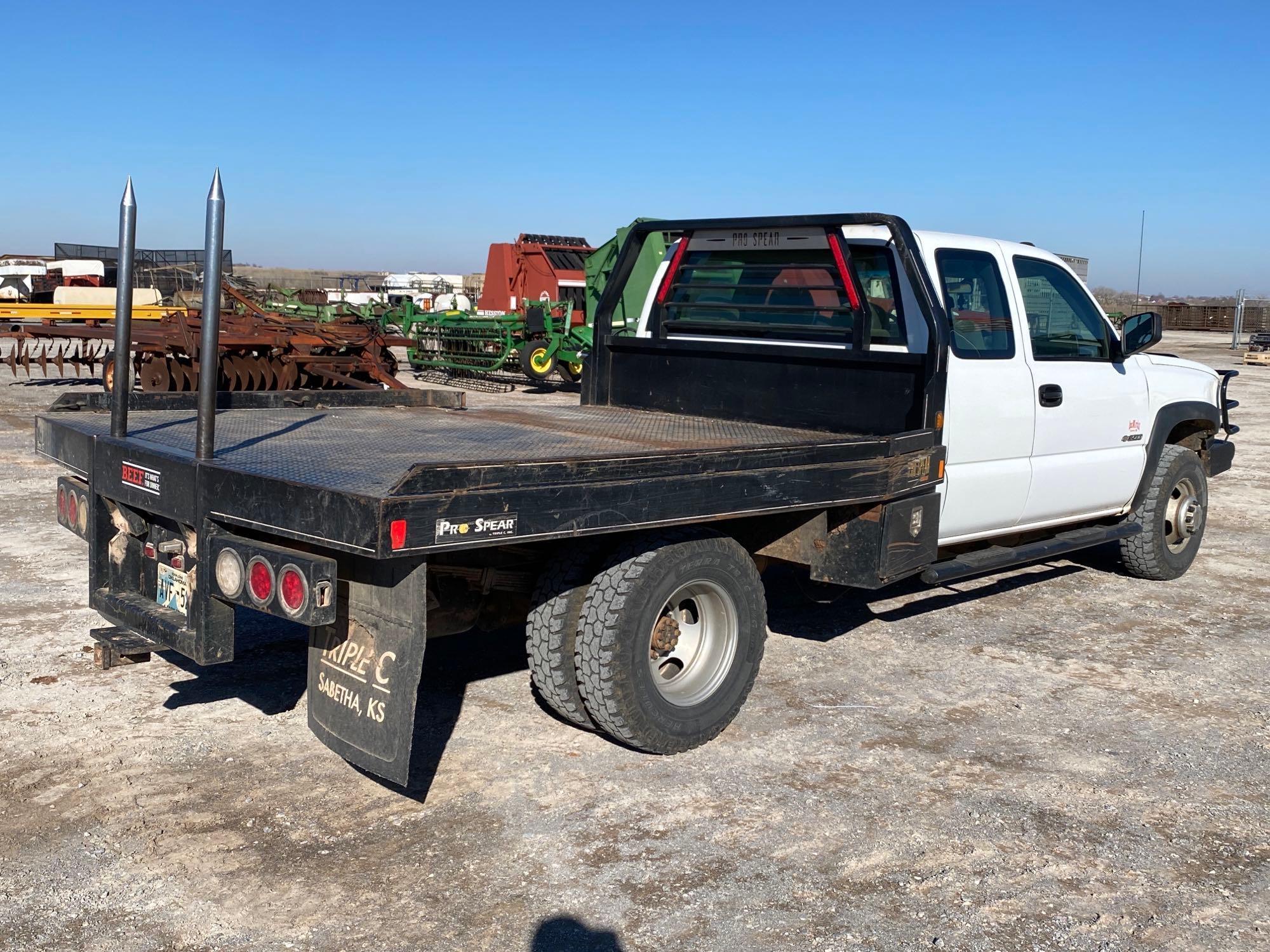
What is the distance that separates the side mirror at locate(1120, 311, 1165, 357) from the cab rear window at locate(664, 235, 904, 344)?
5.31 feet

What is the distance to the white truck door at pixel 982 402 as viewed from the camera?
18.4ft

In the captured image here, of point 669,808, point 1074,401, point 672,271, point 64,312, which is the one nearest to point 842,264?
point 672,271

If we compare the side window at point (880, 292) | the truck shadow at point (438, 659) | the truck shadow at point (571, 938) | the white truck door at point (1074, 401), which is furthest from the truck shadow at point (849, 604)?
the truck shadow at point (571, 938)

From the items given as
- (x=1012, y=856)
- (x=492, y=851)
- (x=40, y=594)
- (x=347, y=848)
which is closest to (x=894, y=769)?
(x=1012, y=856)

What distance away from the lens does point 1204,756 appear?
Answer: 4.83m

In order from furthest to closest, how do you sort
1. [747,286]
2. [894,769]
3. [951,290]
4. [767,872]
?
[747,286]
[951,290]
[894,769]
[767,872]

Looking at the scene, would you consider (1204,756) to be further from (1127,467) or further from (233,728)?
(233,728)

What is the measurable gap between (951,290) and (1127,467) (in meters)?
1.95

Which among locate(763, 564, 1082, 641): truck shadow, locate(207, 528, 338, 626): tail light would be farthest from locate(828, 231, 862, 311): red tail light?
locate(207, 528, 338, 626): tail light

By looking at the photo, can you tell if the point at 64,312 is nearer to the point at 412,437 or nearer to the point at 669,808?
the point at 412,437

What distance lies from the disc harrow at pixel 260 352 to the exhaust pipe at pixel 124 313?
11.7 m

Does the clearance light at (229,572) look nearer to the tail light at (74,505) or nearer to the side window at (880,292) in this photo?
the tail light at (74,505)

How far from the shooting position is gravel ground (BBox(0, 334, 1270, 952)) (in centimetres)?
343

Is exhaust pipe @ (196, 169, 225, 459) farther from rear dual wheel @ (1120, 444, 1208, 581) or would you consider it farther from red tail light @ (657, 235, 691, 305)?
rear dual wheel @ (1120, 444, 1208, 581)
